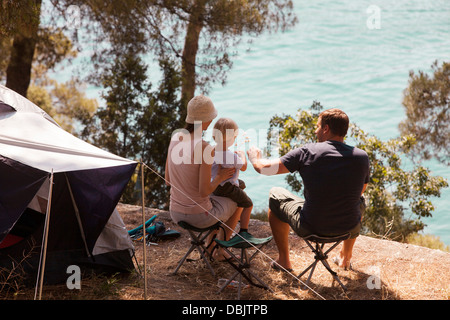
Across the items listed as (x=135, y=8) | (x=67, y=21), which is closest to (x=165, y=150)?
(x=135, y=8)

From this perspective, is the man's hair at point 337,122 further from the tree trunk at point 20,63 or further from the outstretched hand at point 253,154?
the tree trunk at point 20,63

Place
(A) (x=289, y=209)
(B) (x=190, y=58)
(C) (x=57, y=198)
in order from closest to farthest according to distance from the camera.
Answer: (C) (x=57, y=198) → (A) (x=289, y=209) → (B) (x=190, y=58)

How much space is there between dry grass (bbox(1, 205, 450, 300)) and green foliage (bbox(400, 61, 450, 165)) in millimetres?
4796

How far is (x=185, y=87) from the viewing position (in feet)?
26.8

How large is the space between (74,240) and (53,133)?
0.74 metres

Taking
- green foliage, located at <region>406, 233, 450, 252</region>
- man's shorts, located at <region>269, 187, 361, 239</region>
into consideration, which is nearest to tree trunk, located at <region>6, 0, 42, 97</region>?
man's shorts, located at <region>269, 187, 361, 239</region>

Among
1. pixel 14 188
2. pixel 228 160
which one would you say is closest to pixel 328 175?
pixel 228 160

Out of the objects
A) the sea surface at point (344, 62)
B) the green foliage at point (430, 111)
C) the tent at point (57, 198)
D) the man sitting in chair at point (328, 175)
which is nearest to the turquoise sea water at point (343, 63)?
the sea surface at point (344, 62)

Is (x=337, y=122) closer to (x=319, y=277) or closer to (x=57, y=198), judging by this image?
(x=319, y=277)

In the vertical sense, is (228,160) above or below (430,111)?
below

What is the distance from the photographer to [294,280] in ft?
11.9

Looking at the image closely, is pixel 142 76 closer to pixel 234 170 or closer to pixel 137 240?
pixel 137 240

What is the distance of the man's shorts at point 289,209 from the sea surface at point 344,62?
15.7 meters

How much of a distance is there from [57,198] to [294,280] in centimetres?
169
